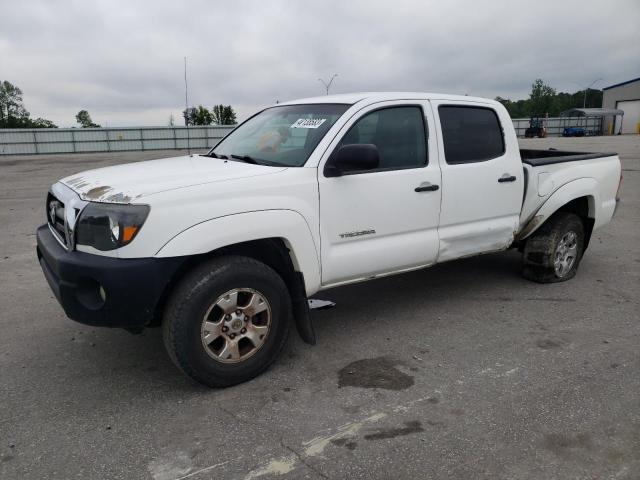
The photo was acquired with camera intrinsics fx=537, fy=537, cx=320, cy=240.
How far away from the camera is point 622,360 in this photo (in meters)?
3.60

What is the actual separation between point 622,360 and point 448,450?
1703mm

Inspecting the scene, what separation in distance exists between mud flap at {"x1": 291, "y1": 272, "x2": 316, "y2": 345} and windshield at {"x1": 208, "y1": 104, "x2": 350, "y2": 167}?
0.80 m

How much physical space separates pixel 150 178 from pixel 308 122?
1242mm

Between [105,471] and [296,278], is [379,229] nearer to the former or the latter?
[296,278]

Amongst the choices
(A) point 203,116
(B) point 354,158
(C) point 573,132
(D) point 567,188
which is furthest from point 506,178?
(A) point 203,116

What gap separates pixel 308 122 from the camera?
3908mm

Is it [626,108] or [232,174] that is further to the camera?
[626,108]

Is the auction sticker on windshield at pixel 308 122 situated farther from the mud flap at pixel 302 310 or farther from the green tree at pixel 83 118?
the green tree at pixel 83 118

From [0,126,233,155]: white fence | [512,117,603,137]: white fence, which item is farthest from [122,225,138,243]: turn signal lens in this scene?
[512,117,603,137]: white fence

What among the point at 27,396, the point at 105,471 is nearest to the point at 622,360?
the point at 105,471

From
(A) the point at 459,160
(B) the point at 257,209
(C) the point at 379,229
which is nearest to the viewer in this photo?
(B) the point at 257,209

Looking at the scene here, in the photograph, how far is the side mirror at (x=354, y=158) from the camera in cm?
339

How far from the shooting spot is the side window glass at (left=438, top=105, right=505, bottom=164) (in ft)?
13.9

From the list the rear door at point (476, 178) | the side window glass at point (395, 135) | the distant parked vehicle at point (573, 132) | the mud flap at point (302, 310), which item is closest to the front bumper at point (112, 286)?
the mud flap at point (302, 310)
